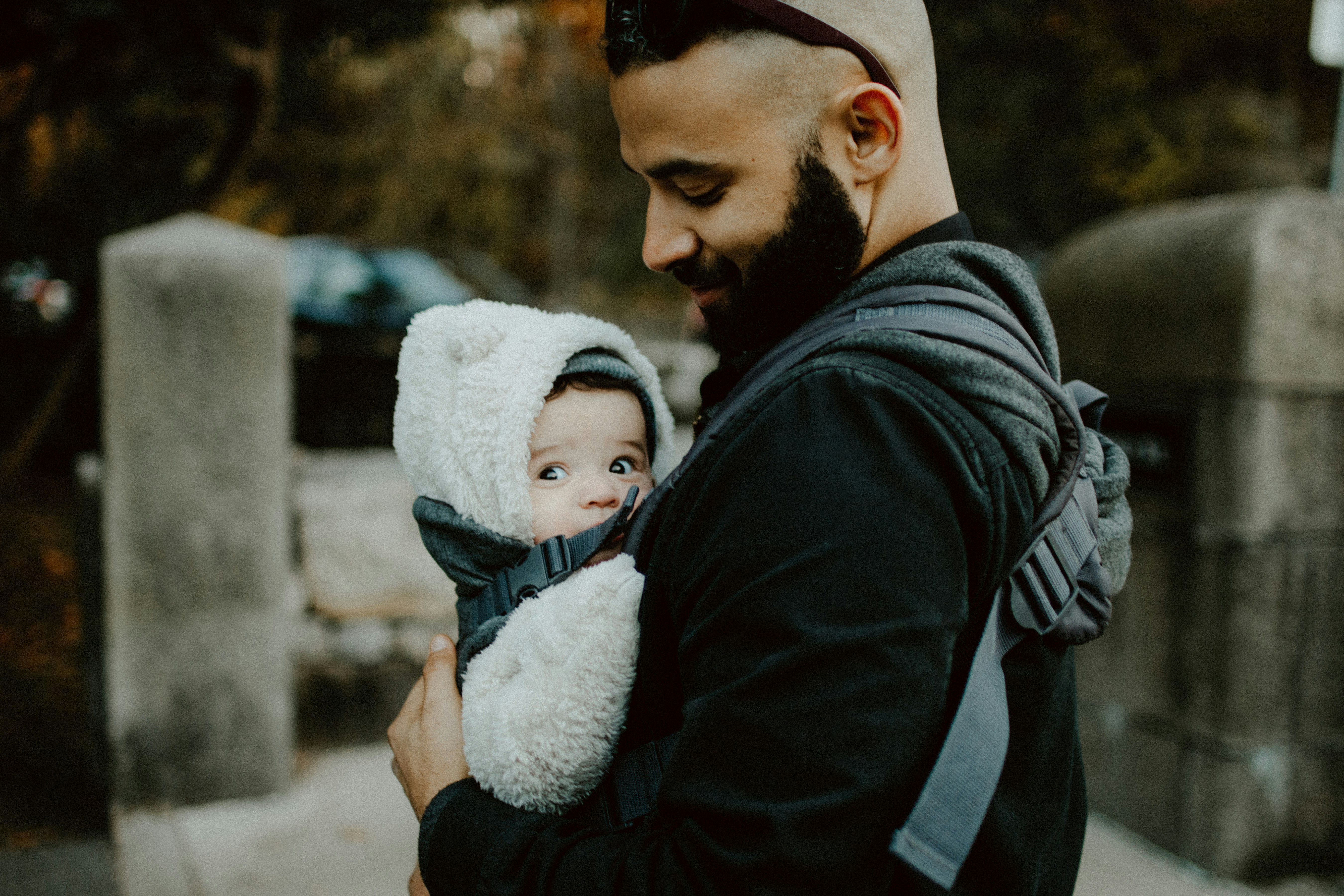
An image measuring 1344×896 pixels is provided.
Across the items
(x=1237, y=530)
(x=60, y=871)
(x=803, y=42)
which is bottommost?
(x=60, y=871)

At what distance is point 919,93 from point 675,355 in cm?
1047

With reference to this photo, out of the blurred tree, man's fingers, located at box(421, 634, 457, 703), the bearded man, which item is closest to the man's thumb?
man's fingers, located at box(421, 634, 457, 703)

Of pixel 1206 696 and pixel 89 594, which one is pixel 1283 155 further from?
pixel 89 594

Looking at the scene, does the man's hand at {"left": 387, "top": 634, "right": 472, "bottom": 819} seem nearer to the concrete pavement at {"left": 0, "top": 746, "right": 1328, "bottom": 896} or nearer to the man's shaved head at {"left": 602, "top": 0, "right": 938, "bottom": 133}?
the man's shaved head at {"left": 602, "top": 0, "right": 938, "bottom": 133}

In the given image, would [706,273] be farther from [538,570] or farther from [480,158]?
[480,158]

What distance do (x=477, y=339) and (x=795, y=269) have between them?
57 cm

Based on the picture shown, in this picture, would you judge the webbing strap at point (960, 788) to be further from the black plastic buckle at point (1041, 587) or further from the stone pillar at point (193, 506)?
the stone pillar at point (193, 506)

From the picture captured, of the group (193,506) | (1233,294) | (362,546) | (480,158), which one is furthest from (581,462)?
(480,158)

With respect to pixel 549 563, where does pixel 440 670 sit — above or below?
below

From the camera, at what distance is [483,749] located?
1242 millimetres

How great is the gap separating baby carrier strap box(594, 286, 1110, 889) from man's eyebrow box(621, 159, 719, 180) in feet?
0.67

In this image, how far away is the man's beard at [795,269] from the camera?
3.60 ft

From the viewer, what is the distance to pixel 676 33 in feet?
3.55

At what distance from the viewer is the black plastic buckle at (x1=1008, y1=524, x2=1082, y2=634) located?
3.37 ft
